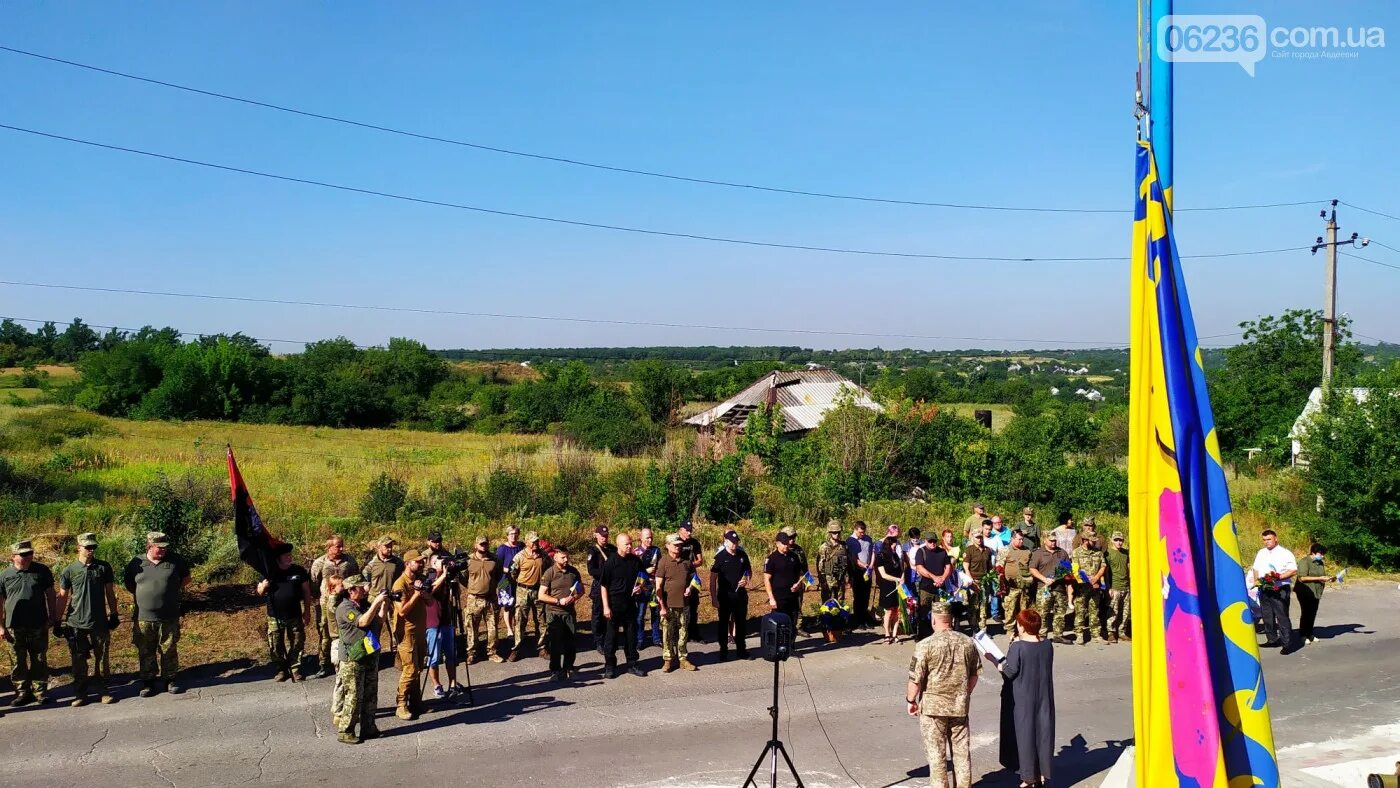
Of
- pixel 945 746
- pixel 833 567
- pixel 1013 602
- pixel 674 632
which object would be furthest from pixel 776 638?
pixel 1013 602

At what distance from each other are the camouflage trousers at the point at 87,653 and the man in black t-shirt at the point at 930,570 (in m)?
10.1

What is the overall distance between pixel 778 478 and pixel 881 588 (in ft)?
41.3

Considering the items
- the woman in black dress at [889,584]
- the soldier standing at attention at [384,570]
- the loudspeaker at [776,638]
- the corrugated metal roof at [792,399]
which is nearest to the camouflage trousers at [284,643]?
the soldier standing at attention at [384,570]

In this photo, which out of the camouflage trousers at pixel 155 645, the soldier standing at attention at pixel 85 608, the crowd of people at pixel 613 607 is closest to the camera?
the crowd of people at pixel 613 607

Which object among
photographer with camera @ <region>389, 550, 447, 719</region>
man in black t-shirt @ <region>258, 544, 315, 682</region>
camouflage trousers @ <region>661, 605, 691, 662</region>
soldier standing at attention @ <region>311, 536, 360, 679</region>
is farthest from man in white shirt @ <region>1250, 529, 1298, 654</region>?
man in black t-shirt @ <region>258, 544, 315, 682</region>

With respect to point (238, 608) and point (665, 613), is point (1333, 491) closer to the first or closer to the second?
point (665, 613)

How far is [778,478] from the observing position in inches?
1060

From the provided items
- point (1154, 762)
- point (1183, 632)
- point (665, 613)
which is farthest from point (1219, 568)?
point (665, 613)

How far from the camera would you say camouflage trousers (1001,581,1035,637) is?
47.1 ft

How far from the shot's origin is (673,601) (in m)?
12.5

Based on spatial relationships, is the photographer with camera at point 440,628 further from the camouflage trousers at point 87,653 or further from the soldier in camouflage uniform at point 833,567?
the soldier in camouflage uniform at point 833,567

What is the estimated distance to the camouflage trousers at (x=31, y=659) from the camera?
10.7 metres

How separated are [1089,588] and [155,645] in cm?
1203

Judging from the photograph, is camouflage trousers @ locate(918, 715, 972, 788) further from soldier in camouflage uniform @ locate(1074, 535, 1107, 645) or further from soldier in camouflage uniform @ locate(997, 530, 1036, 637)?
soldier in camouflage uniform @ locate(1074, 535, 1107, 645)
